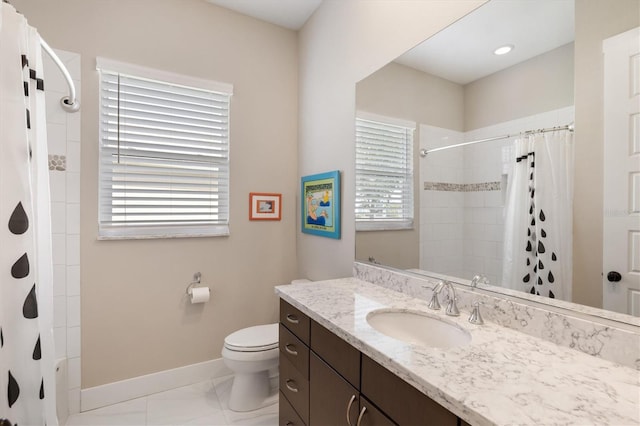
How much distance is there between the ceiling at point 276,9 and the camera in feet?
7.52

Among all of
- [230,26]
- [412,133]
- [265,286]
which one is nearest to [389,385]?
[412,133]

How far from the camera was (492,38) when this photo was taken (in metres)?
1.24

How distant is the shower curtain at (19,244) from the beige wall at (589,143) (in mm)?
1781

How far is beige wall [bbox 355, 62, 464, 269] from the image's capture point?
1.43m

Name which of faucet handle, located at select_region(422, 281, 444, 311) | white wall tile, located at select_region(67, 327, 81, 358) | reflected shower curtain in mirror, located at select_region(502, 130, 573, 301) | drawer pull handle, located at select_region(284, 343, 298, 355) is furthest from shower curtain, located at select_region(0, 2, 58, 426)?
reflected shower curtain in mirror, located at select_region(502, 130, 573, 301)

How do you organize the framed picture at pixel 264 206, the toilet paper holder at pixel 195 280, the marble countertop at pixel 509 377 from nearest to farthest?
1. the marble countertop at pixel 509 377
2. the toilet paper holder at pixel 195 280
3. the framed picture at pixel 264 206

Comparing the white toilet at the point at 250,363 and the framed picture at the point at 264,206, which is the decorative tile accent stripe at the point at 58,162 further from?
the white toilet at the point at 250,363

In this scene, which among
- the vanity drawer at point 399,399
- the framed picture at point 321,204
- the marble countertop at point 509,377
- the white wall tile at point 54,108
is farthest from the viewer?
the framed picture at point 321,204

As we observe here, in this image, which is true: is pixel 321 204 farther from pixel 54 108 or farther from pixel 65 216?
pixel 54 108

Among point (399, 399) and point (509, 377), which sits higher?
point (509, 377)

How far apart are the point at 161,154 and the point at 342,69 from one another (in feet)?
4.61

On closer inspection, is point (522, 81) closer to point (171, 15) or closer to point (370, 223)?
point (370, 223)

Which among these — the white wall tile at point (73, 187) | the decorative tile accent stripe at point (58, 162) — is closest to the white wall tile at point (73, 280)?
the white wall tile at point (73, 187)

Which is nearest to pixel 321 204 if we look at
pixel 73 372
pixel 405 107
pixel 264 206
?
pixel 264 206
